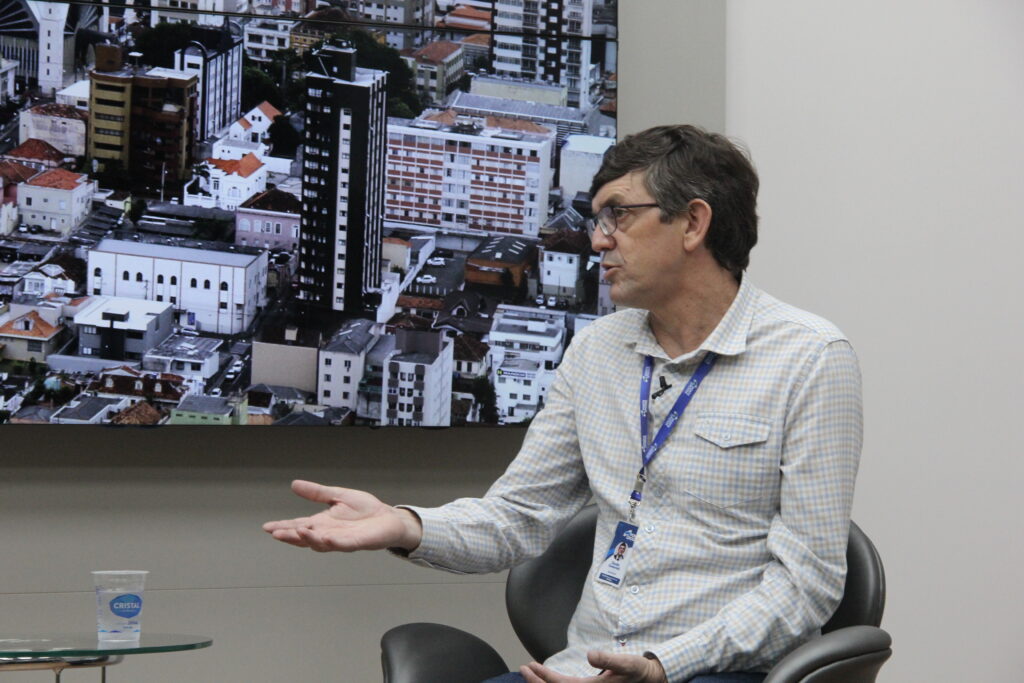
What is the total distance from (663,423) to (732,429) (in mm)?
127

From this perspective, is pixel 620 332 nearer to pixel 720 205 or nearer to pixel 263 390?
pixel 720 205

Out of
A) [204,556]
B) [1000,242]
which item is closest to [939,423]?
[1000,242]

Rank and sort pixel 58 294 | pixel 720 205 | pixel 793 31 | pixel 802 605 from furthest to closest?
pixel 793 31
pixel 58 294
pixel 720 205
pixel 802 605

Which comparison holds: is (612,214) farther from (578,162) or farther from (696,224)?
(578,162)

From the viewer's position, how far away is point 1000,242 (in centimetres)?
337

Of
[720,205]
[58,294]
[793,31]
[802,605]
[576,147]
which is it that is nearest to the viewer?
[802,605]

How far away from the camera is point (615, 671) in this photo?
1.60 m

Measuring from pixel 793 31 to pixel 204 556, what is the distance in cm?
214


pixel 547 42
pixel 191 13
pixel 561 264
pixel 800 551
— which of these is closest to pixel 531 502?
pixel 800 551

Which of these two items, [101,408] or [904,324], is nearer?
[101,408]

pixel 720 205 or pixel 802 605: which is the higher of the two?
pixel 720 205

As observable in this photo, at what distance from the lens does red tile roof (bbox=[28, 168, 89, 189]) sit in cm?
280

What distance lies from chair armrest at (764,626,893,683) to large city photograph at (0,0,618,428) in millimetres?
1474

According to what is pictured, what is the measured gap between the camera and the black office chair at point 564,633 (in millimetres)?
1602
